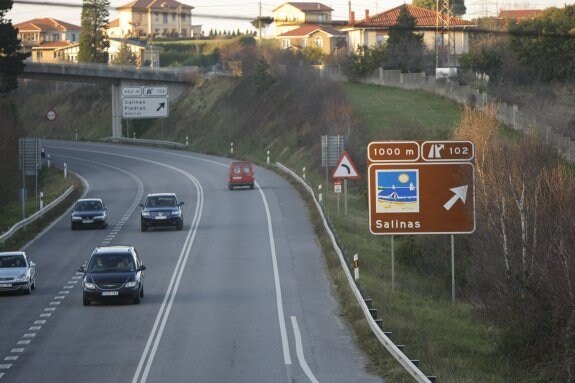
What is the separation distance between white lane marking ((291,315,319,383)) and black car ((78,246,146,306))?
4.63 meters

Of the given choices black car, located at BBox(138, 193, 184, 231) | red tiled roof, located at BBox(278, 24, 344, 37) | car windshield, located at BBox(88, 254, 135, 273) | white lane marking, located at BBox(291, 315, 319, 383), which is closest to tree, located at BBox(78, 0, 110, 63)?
red tiled roof, located at BBox(278, 24, 344, 37)

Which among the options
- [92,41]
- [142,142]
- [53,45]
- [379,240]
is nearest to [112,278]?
[379,240]

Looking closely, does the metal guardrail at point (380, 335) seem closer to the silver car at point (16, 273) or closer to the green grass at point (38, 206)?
the silver car at point (16, 273)

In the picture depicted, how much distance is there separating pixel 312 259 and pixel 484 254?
331 inches

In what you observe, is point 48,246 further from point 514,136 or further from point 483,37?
point 483,37

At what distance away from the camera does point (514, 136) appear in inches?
2564

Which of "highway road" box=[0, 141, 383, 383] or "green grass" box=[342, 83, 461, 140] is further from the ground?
"green grass" box=[342, 83, 461, 140]

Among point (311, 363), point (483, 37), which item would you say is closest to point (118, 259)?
point (311, 363)

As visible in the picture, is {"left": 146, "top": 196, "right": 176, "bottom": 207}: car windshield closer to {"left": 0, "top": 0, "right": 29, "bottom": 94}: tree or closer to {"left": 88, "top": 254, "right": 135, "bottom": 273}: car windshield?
{"left": 88, "top": 254, "right": 135, "bottom": 273}: car windshield

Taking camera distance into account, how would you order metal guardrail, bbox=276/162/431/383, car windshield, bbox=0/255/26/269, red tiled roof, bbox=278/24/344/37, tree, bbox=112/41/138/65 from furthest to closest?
tree, bbox=112/41/138/65, red tiled roof, bbox=278/24/344/37, car windshield, bbox=0/255/26/269, metal guardrail, bbox=276/162/431/383

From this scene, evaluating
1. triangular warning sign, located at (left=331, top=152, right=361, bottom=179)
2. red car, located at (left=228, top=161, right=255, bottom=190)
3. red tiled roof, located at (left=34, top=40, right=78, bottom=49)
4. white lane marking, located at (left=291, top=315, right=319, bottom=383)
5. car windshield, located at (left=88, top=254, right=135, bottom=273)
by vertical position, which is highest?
red tiled roof, located at (left=34, top=40, right=78, bottom=49)

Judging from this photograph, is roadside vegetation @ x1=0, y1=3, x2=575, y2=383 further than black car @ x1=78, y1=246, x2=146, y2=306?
No

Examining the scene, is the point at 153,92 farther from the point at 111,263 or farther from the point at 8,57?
the point at 111,263

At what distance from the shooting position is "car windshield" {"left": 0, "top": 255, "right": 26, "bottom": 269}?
1287 inches
